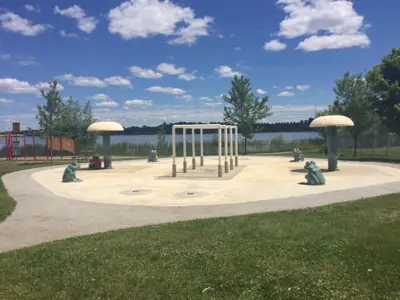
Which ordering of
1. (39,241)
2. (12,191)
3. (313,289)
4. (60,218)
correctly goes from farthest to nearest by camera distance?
(12,191)
(60,218)
(39,241)
(313,289)

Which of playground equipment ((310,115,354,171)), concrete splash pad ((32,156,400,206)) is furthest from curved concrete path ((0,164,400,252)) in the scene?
playground equipment ((310,115,354,171))

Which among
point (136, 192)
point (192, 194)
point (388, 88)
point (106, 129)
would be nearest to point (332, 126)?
point (388, 88)

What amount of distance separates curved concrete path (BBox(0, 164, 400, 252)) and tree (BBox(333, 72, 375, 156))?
1740 cm

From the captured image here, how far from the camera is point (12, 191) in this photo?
1349 cm

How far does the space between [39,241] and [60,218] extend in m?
1.96

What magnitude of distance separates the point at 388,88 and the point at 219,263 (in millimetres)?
21148

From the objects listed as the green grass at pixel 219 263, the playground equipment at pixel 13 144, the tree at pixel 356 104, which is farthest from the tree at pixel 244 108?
the green grass at pixel 219 263

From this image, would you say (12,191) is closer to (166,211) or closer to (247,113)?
(166,211)

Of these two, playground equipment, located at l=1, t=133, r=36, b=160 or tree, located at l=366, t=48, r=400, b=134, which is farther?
playground equipment, located at l=1, t=133, r=36, b=160

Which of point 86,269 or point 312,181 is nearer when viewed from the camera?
point 86,269

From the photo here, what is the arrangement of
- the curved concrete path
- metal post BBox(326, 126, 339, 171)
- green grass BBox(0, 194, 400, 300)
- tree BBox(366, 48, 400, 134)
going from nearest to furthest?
green grass BBox(0, 194, 400, 300) → the curved concrete path → metal post BBox(326, 126, 339, 171) → tree BBox(366, 48, 400, 134)

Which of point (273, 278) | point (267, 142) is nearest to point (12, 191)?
point (273, 278)

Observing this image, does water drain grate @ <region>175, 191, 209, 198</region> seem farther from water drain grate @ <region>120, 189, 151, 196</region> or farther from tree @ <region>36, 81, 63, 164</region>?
tree @ <region>36, 81, 63, 164</region>

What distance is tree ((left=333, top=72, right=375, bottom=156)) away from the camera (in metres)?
28.5
